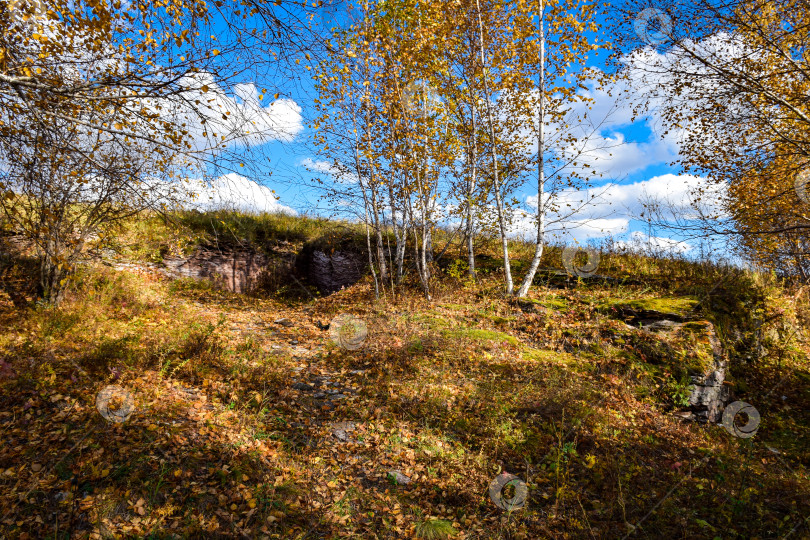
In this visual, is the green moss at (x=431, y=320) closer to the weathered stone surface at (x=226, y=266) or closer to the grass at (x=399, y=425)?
the grass at (x=399, y=425)

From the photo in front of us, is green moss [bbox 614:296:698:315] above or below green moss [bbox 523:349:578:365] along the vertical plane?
above

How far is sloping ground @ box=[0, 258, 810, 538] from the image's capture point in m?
3.31

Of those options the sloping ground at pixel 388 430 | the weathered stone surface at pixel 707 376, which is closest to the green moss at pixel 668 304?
the sloping ground at pixel 388 430

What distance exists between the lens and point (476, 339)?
23.9 feet

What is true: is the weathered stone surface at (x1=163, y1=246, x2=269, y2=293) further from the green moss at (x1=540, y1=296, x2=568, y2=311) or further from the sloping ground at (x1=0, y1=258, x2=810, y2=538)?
the green moss at (x1=540, y1=296, x2=568, y2=311)

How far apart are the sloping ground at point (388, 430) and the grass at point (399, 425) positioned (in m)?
0.02

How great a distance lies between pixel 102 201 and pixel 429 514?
26.8ft

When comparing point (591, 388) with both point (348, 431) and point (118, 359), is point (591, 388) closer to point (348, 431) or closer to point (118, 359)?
point (348, 431)

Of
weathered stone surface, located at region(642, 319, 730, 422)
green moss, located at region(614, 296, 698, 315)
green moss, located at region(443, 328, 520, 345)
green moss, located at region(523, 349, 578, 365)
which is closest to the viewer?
weathered stone surface, located at region(642, 319, 730, 422)

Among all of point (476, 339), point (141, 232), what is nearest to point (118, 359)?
point (476, 339)

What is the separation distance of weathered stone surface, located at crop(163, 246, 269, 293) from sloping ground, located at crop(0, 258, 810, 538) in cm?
404

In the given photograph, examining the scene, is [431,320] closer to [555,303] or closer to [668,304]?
[555,303]

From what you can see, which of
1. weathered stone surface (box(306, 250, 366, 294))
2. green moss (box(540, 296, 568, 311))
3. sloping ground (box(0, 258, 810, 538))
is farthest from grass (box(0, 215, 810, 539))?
weathered stone surface (box(306, 250, 366, 294))

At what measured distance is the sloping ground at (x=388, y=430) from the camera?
3307 mm
